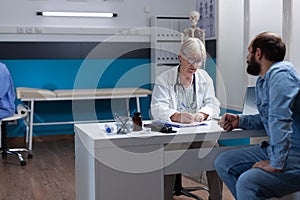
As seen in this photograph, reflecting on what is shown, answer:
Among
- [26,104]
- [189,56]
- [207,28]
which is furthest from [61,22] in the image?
[189,56]

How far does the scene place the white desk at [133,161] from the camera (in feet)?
7.09

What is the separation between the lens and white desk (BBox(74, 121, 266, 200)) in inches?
85.1

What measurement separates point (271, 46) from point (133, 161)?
0.94 meters

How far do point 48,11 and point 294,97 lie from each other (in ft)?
14.6

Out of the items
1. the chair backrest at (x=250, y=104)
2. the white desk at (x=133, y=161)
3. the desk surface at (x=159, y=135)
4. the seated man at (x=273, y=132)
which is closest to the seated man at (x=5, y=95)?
the desk surface at (x=159, y=135)

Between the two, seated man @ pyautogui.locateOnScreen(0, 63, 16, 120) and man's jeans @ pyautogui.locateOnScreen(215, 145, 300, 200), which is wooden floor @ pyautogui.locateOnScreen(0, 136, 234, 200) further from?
man's jeans @ pyautogui.locateOnScreen(215, 145, 300, 200)

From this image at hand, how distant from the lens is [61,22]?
6016 mm

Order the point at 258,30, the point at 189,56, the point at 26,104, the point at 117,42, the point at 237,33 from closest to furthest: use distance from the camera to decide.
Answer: the point at 189,56 → the point at 258,30 → the point at 237,33 → the point at 26,104 → the point at 117,42

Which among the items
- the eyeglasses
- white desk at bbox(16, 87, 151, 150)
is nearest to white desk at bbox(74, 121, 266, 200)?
the eyeglasses

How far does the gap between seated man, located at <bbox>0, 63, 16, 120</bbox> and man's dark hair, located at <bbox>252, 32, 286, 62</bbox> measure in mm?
3051

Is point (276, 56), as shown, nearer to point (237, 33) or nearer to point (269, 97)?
point (269, 97)

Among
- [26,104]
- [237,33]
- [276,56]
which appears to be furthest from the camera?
[26,104]

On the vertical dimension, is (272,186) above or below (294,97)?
A: below

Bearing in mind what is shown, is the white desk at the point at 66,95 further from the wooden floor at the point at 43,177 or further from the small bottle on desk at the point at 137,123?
the small bottle on desk at the point at 137,123
